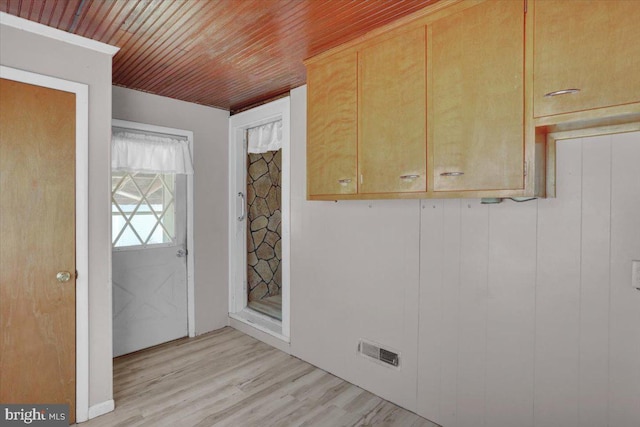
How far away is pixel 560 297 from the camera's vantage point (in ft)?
5.44

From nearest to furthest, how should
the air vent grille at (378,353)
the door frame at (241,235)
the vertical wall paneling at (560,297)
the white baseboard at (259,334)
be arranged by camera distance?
the vertical wall paneling at (560,297)
the air vent grille at (378,353)
the white baseboard at (259,334)
the door frame at (241,235)

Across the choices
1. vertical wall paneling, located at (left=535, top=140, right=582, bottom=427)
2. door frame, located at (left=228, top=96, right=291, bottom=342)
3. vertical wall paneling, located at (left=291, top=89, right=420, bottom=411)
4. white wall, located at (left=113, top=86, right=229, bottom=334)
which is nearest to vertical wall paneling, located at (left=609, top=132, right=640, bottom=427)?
vertical wall paneling, located at (left=535, top=140, right=582, bottom=427)

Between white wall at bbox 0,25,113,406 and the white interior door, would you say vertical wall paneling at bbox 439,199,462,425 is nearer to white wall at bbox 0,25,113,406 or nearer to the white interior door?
white wall at bbox 0,25,113,406

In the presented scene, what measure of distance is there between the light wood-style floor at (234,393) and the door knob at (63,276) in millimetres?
912

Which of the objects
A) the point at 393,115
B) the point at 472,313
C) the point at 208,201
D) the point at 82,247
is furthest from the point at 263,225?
the point at 472,313

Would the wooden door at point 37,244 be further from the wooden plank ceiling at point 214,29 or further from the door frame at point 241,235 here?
the door frame at point 241,235

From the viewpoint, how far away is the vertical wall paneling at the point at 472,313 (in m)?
1.90

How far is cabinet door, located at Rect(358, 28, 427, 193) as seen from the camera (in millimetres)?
1819

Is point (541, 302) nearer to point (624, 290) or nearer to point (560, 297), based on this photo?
point (560, 297)

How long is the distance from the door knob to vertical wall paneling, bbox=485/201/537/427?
8.26ft

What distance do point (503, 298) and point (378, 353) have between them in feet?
3.20

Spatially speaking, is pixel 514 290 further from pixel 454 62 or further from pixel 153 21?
pixel 153 21

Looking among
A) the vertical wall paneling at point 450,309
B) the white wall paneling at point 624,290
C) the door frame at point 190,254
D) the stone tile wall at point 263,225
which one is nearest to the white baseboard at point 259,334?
the door frame at point 190,254

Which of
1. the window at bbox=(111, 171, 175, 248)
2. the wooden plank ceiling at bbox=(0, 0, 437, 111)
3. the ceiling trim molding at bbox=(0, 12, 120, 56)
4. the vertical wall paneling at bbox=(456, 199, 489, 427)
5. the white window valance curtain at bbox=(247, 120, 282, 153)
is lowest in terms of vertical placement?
the vertical wall paneling at bbox=(456, 199, 489, 427)
